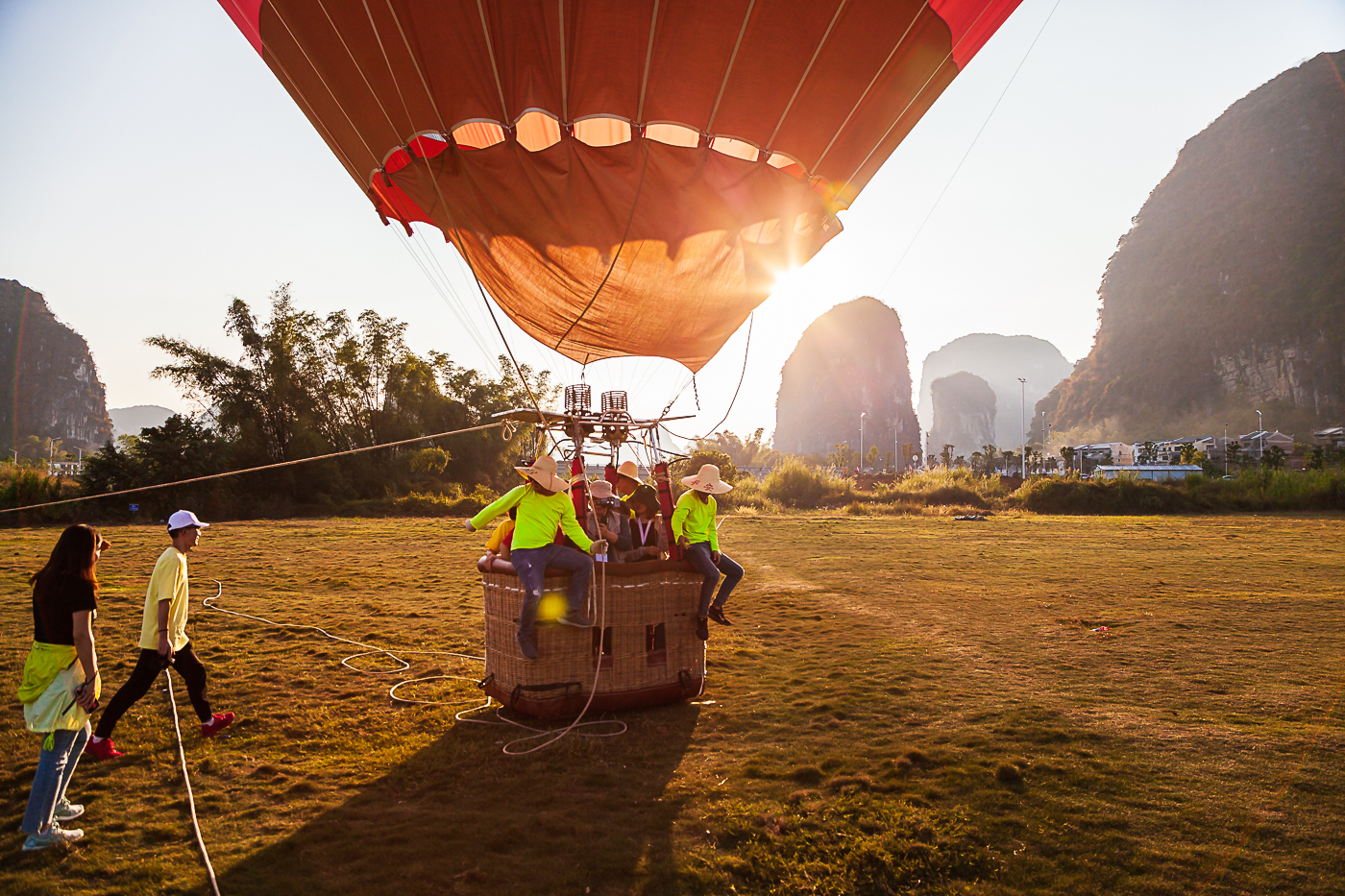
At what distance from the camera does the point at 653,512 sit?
5859mm

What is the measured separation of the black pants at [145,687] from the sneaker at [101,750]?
1.9 inches

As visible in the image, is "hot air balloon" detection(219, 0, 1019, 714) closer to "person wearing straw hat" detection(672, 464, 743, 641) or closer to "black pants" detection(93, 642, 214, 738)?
"person wearing straw hat" detection(672, 464, 743, 641)

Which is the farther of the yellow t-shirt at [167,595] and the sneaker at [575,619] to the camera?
the sneaker at [575,619]

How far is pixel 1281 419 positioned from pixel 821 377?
329ft

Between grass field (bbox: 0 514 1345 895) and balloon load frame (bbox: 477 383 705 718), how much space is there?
257 millimetres

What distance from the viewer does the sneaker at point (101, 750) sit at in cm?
394

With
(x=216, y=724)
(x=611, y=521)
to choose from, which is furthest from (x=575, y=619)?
(x=216, y=724)

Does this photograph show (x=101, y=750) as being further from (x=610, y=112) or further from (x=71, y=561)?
(x=610, y=112)

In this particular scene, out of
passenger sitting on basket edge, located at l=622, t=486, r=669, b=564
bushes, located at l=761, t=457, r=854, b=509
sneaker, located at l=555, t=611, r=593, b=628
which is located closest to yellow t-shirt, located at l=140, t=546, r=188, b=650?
sneaker, located at l=555, t=611, r=593, b=628

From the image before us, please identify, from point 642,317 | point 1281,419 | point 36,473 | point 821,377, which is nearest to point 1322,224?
point 1281,419

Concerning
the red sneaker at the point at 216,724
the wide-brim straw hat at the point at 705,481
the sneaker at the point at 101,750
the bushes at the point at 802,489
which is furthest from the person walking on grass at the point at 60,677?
the bushes at the point at 802,489

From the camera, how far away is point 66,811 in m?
3.25

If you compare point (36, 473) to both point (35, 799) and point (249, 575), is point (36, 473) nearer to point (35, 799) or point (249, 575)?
point (249, 575)

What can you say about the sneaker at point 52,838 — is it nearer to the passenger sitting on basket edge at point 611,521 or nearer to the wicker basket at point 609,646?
the wicker basket at point 609,646
